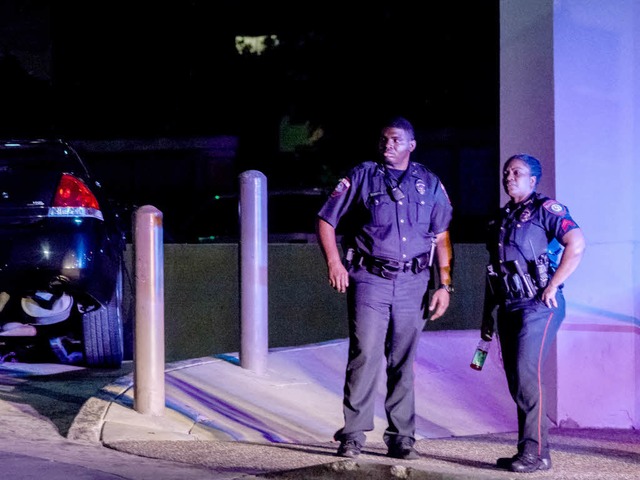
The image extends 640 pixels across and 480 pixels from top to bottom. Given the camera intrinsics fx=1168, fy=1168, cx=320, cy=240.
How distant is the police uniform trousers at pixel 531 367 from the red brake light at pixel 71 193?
327 centimetres

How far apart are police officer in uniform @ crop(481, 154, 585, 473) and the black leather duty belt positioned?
37cm

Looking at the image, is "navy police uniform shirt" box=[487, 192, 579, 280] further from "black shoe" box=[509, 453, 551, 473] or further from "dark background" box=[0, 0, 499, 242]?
"dark background" box=[0, 0, 499, 242]

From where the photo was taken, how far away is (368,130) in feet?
87.6

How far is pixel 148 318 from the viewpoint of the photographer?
6.38m

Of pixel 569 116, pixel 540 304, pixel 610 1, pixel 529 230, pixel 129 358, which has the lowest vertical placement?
pixel 129 358

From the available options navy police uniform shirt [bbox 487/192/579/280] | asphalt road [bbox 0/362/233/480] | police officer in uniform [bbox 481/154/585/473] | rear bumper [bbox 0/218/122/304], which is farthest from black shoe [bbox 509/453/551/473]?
rear bumper [bbox 0/218/122/304]

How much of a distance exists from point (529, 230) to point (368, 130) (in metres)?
21.3

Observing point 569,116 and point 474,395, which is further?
point 474,395

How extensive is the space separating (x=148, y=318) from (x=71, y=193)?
1.56 m

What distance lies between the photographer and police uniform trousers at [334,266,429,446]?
5547mm

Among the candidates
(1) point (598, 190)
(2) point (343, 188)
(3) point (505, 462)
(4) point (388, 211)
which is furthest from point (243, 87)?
(3) point (505, 462)

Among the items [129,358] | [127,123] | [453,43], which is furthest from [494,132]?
[129,358]

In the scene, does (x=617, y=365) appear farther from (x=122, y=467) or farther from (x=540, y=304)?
(x=122, y=467)

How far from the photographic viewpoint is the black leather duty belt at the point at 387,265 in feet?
18.3
